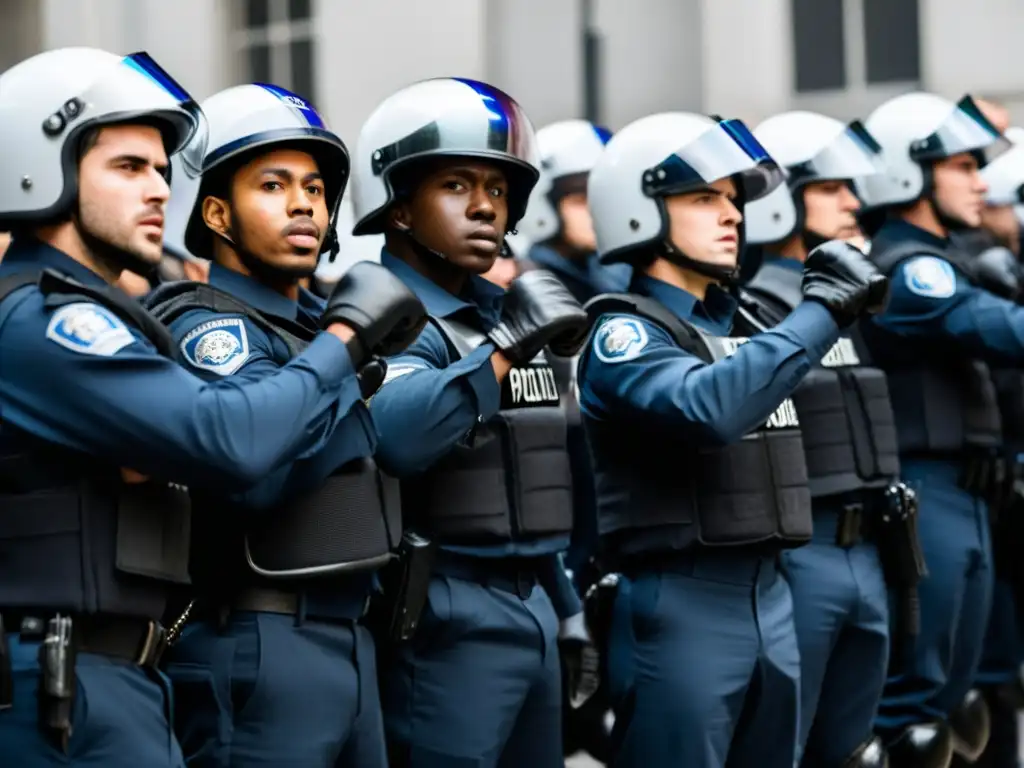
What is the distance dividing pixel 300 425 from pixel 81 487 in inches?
15.1

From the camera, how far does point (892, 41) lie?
43.9 feet

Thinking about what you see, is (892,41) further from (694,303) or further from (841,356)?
(694,303)

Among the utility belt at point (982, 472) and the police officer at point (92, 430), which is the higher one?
the police officer at point (92, 430)

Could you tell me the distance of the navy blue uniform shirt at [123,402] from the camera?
349cm

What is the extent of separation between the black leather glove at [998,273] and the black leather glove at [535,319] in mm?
2726

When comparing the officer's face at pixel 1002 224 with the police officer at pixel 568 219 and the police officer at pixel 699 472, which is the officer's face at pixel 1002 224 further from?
the police officer at pixel 699 472

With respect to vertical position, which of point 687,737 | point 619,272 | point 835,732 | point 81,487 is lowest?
point 835,732

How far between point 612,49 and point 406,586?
9607 millimetres

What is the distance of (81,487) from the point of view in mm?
3535

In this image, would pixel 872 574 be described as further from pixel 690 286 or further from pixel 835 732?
pixel 690 286

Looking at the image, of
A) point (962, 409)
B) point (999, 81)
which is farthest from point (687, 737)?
point (999, 81)

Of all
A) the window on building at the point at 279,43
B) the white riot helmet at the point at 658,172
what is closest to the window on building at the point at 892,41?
the window on building at the point at 279,43

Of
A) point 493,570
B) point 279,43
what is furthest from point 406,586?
point 279,43

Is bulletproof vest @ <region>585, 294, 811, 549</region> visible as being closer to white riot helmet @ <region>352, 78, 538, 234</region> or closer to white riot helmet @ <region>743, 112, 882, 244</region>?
white riot helmet @ <region>352, 78, 538, 234</region>
